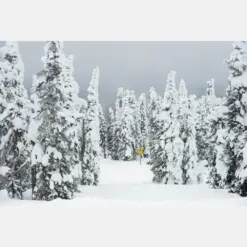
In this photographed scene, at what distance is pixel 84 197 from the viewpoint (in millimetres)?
14742

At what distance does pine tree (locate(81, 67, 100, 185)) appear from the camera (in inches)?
597

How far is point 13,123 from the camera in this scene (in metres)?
15.2

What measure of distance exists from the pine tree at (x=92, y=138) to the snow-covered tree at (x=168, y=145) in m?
2.19

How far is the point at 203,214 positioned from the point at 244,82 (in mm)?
4817

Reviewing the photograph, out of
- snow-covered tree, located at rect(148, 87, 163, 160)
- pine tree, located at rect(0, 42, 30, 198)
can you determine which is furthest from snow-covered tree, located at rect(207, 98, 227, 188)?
pine tree, located at rect(0, 42, 30, 198)

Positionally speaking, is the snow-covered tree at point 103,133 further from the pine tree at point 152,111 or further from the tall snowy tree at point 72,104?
the pine tree at point 152,111

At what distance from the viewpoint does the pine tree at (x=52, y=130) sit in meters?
14.6

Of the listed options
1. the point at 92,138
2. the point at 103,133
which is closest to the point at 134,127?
the point at 92,138

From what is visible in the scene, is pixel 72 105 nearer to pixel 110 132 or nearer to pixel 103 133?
pixel 103 133

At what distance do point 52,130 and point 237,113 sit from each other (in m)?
6.58

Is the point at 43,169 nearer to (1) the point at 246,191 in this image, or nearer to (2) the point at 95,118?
(2) the point at 95,118

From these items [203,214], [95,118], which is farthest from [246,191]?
[95,118]

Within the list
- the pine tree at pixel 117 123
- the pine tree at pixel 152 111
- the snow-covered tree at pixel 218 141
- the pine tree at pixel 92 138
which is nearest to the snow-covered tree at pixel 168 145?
the pine tree at pixel 152 111

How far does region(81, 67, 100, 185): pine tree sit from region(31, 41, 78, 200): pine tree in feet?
2.25
